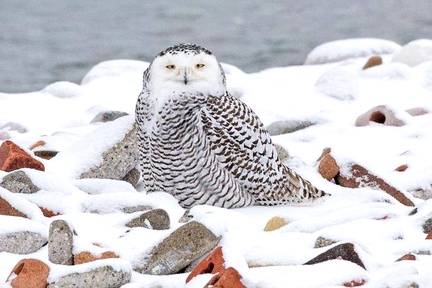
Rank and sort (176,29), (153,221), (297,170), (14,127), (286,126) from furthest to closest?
(176,29)
(14,127)
(286,126)
(297,170)
(153,221)

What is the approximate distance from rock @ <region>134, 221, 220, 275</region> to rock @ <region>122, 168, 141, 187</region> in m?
1.86

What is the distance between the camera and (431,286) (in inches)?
127

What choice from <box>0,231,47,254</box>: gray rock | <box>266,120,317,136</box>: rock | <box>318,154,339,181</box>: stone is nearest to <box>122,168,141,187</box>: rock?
<box>318,154,339,181</box>: stone

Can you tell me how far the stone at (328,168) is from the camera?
5.71 m

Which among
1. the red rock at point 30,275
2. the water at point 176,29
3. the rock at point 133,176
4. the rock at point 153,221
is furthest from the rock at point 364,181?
the water at point 176,29

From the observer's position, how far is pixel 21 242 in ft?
13.3

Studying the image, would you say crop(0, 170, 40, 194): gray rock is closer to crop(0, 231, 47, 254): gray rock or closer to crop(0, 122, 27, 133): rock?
crop(0, 231, 47, 254): gray rock

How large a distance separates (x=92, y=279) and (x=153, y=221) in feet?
2.51

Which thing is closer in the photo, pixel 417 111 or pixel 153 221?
pixel 153 221

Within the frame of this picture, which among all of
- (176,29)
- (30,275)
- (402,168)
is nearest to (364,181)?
(402,168)

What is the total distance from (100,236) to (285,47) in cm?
968

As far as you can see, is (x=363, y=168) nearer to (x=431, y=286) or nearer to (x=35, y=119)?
(x=431, y=286)

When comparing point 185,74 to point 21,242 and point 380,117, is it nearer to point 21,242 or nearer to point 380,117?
point 21,242

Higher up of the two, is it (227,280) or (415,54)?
(227,280)
